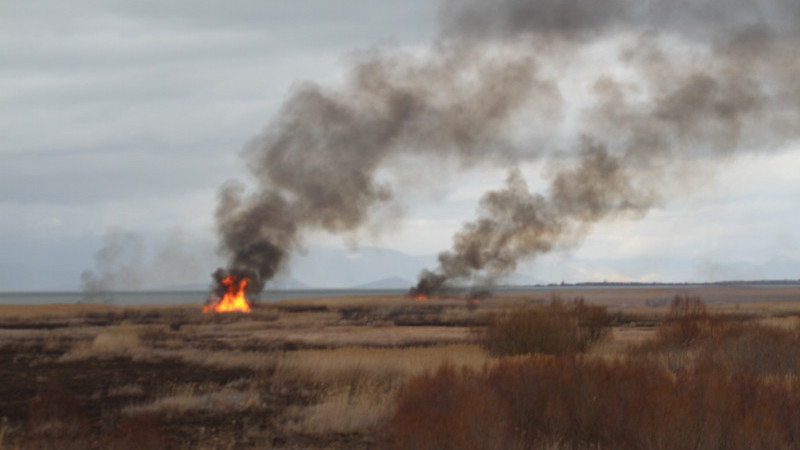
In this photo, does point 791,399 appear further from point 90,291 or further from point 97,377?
point 90,291

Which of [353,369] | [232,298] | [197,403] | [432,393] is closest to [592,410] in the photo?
[432,393]

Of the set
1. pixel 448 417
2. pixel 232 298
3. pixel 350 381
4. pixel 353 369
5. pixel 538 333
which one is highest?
pixel 448 417

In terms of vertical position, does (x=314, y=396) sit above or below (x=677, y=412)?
below

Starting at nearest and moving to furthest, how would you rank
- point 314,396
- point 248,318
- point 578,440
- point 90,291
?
1. point 578,440
2. point 314,396
3. point 248,318
4. point 90,291

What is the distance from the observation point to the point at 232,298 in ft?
238

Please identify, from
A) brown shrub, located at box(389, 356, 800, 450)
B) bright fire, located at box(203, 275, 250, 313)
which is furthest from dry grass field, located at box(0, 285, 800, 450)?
bright fire, located at box(203, 275, 250, 313)

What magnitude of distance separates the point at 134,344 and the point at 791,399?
2638cm

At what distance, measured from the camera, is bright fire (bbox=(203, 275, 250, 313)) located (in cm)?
7044

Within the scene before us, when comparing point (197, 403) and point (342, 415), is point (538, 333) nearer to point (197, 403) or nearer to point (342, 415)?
point (342, 415)

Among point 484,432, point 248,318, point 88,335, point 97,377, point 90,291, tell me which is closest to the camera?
point 484,432

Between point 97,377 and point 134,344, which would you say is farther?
point 134,344

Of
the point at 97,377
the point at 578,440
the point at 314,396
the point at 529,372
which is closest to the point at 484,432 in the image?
the point at 578,440

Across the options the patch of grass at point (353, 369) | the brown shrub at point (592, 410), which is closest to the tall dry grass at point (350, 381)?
the patch of grass at point (353, 369)

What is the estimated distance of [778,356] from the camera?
18.3m
